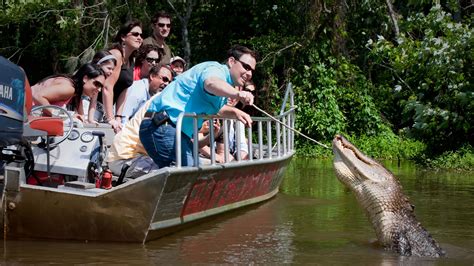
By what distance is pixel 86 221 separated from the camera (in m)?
8.30

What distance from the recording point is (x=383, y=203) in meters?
8.55

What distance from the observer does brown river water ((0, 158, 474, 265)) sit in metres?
7.86

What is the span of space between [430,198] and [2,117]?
6.74 m

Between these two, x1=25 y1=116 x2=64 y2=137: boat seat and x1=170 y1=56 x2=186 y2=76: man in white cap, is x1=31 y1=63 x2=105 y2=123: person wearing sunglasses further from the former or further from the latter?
x1=170 y1=56 x2=186 y2=76: man in white cap

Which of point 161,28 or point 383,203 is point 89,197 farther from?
point 161,28

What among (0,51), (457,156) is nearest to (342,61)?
(457,156)

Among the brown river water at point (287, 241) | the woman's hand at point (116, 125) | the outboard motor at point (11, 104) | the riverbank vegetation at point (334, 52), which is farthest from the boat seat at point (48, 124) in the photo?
the riverbank vegetation at point (334, 52)

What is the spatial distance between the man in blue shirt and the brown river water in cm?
83

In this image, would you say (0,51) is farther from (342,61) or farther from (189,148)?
(189,148)

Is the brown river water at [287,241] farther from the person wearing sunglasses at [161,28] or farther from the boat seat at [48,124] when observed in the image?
the person wearing sunglasses at [161,28]

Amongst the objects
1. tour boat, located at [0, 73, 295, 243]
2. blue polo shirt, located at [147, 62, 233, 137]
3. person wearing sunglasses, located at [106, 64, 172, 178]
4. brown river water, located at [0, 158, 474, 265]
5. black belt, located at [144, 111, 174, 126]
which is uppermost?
blue polo shirt, located at [147, 62, 233, 137]

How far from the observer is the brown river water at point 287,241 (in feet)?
25.8

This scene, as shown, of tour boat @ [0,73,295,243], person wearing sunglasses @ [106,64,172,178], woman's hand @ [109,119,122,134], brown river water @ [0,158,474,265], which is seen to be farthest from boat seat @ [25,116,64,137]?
woman's hand @ [109,119,122,134]

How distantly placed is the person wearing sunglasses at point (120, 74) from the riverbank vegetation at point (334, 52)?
27.0 feet
